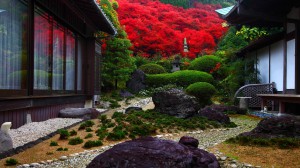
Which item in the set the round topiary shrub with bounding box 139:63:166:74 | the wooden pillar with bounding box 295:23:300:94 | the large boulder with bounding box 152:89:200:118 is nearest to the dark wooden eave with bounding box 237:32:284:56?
the wooden pillar with bounding box 295:23:300:94

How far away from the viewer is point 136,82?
74.3 ft

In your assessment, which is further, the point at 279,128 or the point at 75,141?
the point at 279,128

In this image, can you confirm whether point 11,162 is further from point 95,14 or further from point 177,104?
point 95,14

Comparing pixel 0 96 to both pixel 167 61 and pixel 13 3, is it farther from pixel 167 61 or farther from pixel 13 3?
pixel 167 61

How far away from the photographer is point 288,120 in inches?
262

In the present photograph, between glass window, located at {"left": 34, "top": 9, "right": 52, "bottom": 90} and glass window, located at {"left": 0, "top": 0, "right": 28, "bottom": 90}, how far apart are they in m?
0.71

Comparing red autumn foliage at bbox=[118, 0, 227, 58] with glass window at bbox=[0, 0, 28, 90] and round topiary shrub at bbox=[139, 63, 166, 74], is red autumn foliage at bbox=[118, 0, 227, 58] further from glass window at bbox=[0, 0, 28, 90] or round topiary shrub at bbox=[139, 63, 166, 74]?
glass window at bbox=[0, 0, 28, 90]

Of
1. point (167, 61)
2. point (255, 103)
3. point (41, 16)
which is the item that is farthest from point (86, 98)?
point (167, 61)

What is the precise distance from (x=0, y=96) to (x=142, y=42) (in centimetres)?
2097

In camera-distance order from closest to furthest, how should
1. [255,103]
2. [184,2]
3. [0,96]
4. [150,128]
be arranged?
[0,96]
[150,128]
[255,103]
[184,2]

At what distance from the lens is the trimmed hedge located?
2227cm

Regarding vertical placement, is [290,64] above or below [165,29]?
below

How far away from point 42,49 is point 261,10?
7.32 meters

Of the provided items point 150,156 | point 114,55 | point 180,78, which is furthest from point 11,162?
point 180,78
